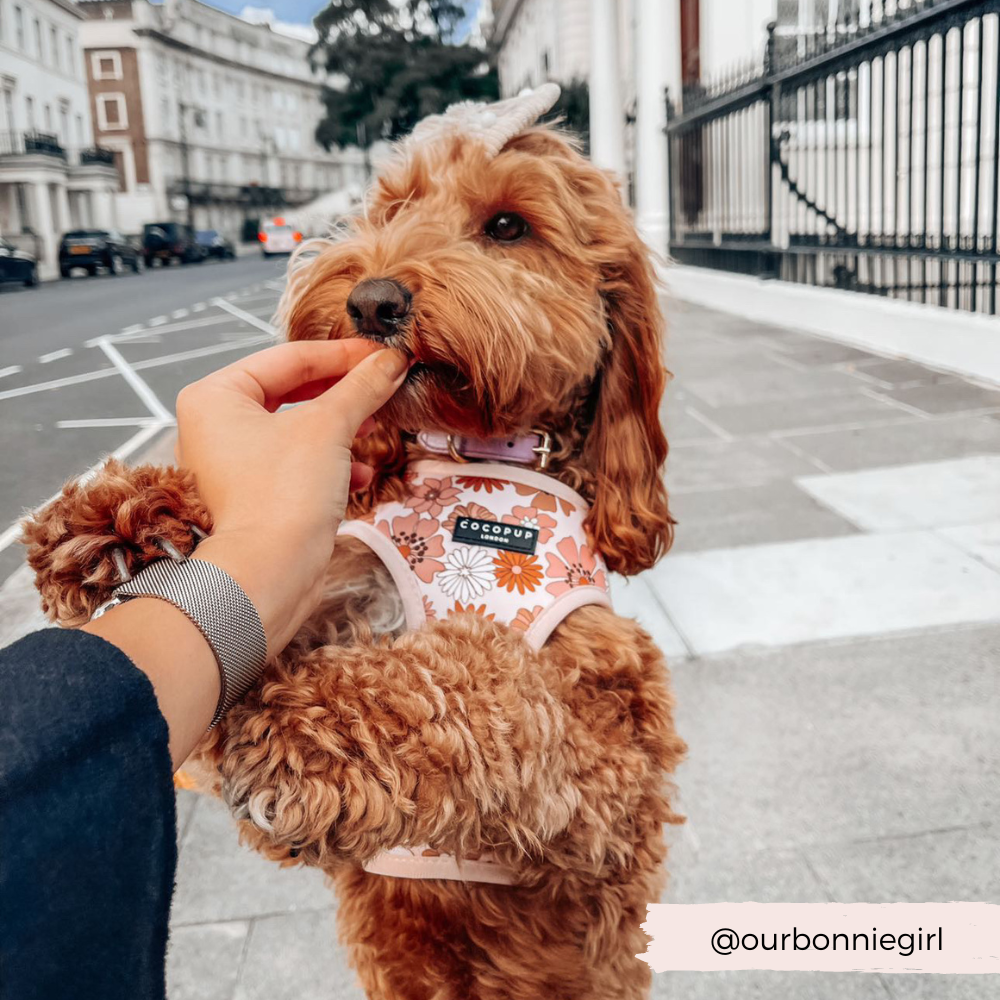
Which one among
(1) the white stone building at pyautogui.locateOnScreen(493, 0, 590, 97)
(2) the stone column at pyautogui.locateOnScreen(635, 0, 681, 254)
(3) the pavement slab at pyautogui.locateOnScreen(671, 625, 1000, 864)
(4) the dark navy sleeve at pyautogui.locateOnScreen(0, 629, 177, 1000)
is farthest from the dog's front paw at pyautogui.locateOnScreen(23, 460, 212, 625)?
(1) the white stone building at pyautogui.locateOnScreen(493, 0, 590, 97)

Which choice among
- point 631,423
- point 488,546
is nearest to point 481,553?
point 488,546

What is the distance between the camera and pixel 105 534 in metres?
1.08

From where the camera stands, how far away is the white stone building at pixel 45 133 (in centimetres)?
131

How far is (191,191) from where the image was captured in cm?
181

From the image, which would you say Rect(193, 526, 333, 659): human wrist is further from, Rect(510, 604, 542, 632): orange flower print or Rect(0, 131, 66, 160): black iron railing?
Rect(0, 131, 66, 160): black iron railing

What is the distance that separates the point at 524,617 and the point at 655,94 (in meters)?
13.5

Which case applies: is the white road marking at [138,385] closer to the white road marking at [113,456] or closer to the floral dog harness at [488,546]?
the white road marking at [113,456]

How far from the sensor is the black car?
163cm

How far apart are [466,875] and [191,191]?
1333 millimetres

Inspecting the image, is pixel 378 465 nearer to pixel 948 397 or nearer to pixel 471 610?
pixel 471 610

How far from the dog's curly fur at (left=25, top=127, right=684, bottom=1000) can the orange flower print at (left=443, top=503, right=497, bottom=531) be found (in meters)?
0.14

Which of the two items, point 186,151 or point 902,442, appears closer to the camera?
point 186,151

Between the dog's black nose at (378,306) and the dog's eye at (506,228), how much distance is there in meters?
0.37

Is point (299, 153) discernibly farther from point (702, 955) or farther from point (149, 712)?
point (702, 955)
